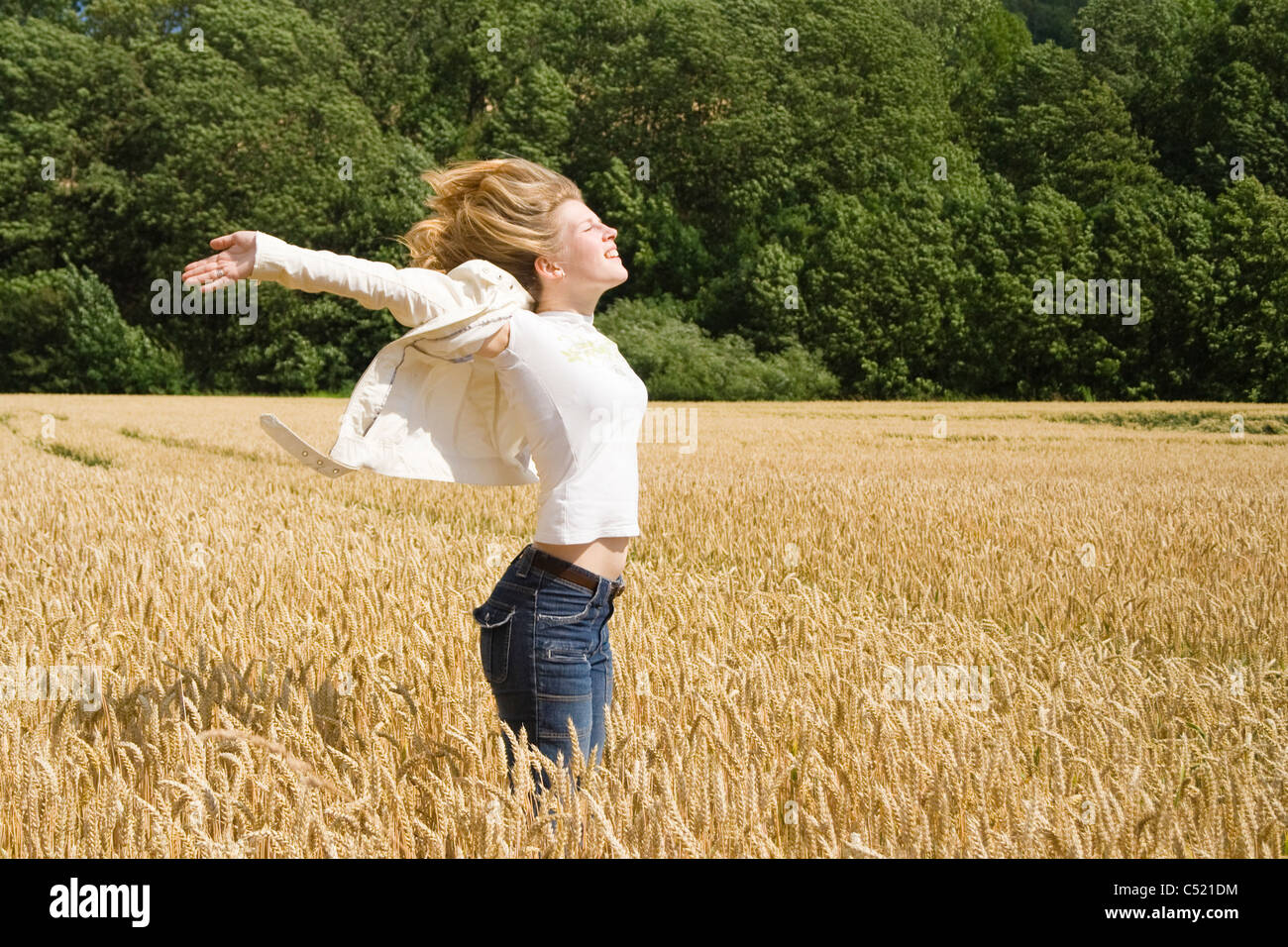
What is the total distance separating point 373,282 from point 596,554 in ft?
2.22

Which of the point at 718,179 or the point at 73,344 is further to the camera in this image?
the point at 718,179

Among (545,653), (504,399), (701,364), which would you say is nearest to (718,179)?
(701,364)

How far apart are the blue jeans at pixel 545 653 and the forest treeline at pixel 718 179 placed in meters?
30.7

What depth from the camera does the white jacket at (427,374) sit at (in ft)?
8.10

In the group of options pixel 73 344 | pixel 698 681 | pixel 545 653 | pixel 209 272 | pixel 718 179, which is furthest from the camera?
pixel 718 179

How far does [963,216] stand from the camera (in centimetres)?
3988

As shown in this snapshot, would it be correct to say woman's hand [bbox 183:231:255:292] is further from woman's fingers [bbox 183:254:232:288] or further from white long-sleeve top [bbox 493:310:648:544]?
white long-sleeve top [bbox 493:310:648:544]

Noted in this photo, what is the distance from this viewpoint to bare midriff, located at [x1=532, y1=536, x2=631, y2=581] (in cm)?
265

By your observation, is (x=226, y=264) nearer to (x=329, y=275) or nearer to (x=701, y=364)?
(x=329, y=275)

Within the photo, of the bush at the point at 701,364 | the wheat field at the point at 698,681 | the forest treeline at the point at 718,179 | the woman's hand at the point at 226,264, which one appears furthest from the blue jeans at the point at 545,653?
the bush at the point at 701,364

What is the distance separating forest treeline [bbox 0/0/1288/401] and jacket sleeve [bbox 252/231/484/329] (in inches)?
1206

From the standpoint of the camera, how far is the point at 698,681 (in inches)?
139
